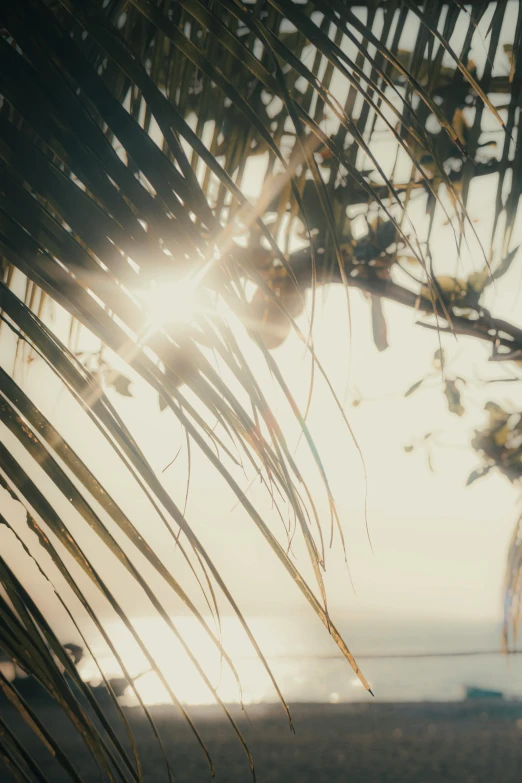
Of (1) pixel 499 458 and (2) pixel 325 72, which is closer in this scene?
(2) pixel 325 72

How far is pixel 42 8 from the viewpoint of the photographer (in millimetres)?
294

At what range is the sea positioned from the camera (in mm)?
2510

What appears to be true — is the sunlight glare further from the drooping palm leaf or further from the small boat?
the small boat

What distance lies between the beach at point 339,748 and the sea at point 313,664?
91 cm

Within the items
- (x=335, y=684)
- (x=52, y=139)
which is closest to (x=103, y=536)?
(x=52, y=139)

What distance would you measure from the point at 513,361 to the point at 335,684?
3783 centimetres

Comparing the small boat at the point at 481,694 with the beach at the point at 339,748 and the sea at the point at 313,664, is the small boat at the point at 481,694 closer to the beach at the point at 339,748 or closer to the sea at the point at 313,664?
the sea at the point at 313,664

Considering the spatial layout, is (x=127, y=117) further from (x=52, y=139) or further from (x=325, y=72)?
(x=325, y=72)

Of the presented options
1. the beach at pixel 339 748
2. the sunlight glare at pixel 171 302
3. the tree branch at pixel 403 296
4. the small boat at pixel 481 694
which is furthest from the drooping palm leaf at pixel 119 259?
the small boat at pixel 481 694

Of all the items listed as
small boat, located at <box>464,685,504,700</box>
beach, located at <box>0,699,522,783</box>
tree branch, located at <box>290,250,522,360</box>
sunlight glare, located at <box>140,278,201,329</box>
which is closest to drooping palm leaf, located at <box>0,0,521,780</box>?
sunlight glare, located at <box>140,278,201,329</box>

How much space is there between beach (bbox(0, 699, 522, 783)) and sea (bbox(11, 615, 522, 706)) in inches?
35.8

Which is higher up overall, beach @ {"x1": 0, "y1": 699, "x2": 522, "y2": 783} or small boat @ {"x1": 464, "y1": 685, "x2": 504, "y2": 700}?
small boat @ {"x1": 464, "y1": 685, "x2": 504, "y2": 700}

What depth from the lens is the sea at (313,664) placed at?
2.51 meters

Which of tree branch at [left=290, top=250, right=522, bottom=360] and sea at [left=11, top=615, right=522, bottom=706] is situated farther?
sea at [left=11, top=615, right=522, bottom=706]
